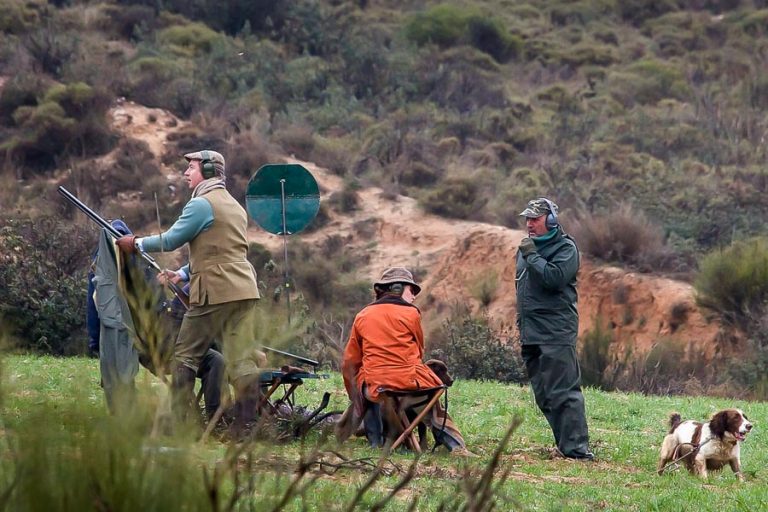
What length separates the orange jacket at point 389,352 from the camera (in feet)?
30.7

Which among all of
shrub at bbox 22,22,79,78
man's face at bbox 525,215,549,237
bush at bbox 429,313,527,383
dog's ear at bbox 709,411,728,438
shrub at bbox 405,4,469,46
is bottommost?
bush at bbox 429,313,527,383

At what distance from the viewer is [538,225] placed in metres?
9.69

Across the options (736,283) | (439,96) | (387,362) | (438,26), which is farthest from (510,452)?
(438,26)

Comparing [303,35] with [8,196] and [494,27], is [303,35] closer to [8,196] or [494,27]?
[494,27]

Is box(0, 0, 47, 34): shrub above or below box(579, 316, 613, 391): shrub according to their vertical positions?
above

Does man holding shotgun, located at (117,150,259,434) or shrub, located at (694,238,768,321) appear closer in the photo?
man holding shotgun, located at (117,150,259,434)

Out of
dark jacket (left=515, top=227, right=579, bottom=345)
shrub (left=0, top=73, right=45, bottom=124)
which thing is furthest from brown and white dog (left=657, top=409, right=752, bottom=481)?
shrub (left=0, top=73, right=45, bottom=124)

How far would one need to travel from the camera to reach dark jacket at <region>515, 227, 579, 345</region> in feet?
31.5

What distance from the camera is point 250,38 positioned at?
130ft

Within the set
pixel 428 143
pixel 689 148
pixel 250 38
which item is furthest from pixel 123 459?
pixel 250 38

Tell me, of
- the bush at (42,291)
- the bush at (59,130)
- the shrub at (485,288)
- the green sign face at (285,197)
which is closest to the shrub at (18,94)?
the bush at (59,130)

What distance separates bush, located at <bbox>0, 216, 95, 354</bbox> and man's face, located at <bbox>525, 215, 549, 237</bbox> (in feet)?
28.5

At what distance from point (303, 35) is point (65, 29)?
7.86 meters

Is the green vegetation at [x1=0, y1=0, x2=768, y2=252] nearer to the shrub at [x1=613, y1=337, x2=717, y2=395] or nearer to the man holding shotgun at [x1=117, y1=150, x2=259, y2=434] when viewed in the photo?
the shrub at [x1=613, y1=337, x2=717, y2=395]
